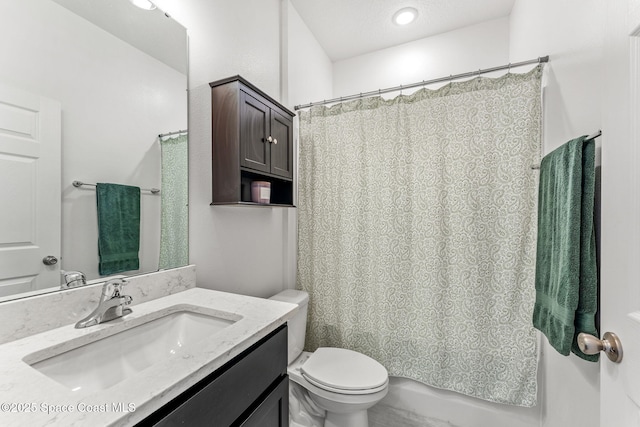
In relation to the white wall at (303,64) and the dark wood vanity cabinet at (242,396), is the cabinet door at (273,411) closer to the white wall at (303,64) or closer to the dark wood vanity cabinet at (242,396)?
the dark wood vanity cabinet at (242,396)

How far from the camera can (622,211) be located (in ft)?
1.79

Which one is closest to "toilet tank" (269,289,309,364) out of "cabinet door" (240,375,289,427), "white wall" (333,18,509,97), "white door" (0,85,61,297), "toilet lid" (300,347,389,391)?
"toilet lid" (300,347,389,391)

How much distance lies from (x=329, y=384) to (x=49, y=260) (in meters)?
1.22

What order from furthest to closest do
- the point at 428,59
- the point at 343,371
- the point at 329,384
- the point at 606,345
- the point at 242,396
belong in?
the point at 428,59 → the point at 343,371 → the point at 329,384 → the point at 242,396 → the point at 606,345

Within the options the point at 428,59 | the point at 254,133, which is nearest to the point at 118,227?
the point at 254,133

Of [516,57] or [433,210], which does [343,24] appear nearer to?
[516,57]

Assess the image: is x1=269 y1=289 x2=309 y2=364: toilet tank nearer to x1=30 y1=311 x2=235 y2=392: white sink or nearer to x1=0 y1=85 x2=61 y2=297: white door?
x1=30 y1=311 x2=235 y2=392: white sink

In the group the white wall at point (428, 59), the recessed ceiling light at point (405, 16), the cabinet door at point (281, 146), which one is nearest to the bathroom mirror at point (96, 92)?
the cabinet door at point (281, 146)

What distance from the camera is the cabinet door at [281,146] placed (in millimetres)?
A: 1475

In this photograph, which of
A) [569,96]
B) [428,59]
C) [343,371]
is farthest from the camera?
[428,59]

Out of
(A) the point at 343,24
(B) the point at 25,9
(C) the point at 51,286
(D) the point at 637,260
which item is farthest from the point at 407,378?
(A) the point at 343,24

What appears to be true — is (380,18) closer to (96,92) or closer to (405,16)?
(405,16)

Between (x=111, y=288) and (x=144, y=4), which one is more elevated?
(x=144, y=4)

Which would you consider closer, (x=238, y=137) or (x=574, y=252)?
(x=574, y=252)
